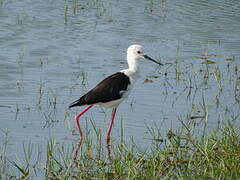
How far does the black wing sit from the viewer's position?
803 centimetres

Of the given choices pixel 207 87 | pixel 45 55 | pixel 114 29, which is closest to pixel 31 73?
pixel 45 55

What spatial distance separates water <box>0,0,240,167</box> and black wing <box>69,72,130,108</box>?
1.21ft

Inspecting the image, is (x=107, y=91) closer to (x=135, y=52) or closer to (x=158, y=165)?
(x=135, y=52)

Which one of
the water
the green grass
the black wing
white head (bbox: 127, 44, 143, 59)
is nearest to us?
the green grass

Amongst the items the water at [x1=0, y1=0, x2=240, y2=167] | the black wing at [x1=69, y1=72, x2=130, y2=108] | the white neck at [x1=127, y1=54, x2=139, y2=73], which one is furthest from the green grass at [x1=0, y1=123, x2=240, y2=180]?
the white neck at [x1=127, y1=54, x2=139, y2=73]

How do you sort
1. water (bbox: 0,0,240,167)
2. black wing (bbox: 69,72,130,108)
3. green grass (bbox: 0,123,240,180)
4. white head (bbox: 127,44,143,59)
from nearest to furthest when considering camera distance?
1. green grass (bbox: 0,123,240,180)
2. black wing (bbox: 69,72,130,108)
3. water (bbox: 0,0,240,167)
4. white head (bbox: 127,44,143,59)

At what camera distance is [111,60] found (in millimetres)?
11398

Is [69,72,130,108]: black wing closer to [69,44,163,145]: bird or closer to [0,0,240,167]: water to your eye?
[69,44,163,145]: bird

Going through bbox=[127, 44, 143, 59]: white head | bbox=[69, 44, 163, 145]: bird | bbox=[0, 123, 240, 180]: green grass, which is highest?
bbox=[127, 44, 143, 59]: white head

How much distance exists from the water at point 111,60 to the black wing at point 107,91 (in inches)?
14.5

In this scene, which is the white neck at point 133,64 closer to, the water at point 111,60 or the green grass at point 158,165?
the water at point 111,60

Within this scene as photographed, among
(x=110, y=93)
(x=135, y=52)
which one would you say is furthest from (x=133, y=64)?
(x=110, y=93)

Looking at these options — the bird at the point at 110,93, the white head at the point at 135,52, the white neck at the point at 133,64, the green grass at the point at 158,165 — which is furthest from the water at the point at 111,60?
the green grass at the point at 158,165

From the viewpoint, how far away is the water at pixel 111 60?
340 inches
